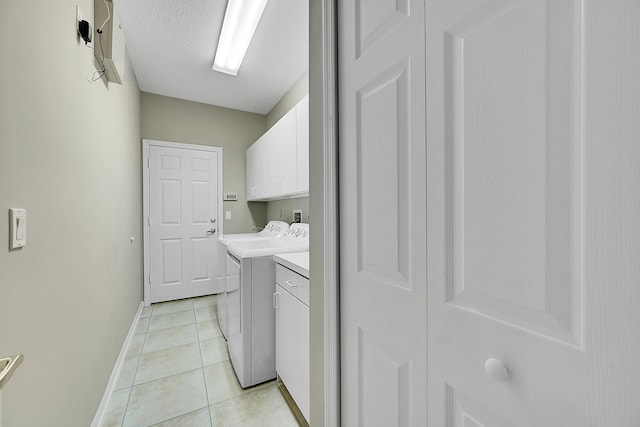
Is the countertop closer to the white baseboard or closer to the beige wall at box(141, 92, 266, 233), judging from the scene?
the white baseboard

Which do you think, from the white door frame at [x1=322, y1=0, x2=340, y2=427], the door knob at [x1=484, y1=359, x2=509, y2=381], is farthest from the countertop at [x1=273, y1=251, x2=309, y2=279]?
the door knob at [x1=484, y1=359, x2=509, y2=381]

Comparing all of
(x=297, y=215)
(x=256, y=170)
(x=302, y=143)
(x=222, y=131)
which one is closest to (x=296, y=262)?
(x=302, y=143)

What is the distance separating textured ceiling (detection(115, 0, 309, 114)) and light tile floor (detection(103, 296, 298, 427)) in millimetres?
2614

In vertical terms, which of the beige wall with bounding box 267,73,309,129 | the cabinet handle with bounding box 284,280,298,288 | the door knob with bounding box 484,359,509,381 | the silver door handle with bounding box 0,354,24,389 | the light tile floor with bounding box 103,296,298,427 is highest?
the beige wall with bounding box 267,73,309,129

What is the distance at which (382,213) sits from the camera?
779mm

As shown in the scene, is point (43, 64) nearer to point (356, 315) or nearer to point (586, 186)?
point (356, 315)

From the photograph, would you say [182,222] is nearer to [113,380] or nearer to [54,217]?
[113,380]

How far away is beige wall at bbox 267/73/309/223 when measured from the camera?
281 cm

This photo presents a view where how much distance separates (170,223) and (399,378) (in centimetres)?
340

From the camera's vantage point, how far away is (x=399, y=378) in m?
0.73

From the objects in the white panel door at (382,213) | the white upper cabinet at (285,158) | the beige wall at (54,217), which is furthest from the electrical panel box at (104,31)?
the white panel door at (382,213)

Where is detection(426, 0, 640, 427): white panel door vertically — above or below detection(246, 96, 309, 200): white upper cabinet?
below

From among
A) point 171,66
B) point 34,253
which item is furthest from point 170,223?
point 34,253

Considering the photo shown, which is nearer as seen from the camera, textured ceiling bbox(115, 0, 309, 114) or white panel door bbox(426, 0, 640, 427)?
white panel door bbox(426, 0, 640, 427)
